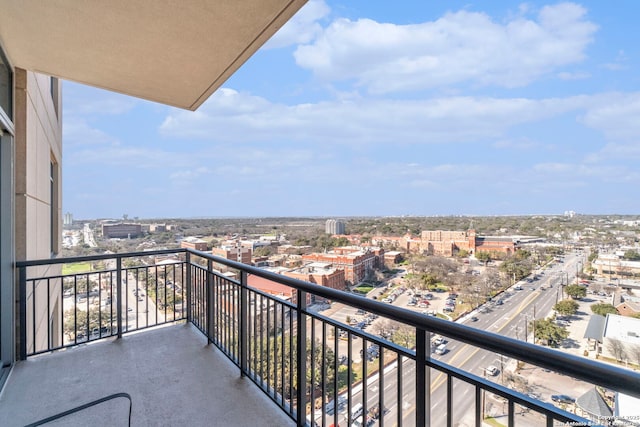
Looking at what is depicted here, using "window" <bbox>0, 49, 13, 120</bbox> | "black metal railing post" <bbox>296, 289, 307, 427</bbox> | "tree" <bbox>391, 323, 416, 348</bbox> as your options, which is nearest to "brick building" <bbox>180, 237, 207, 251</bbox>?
"window" <bbox>0, 49, 13, 120</bbox>

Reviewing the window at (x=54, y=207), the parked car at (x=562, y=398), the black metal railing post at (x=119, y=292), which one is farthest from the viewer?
the window at (x=54, y=207)

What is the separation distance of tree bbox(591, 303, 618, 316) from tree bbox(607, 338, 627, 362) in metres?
0.83

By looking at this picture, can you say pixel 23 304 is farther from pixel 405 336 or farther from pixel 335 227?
pixel 335 227

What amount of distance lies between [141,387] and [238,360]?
82 centimetres

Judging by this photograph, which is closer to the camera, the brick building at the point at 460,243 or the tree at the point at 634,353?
the tree at the point at 634,353

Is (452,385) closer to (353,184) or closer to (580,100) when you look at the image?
(580,100)

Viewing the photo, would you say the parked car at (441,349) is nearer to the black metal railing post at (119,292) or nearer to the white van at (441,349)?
the white van at (441,349)

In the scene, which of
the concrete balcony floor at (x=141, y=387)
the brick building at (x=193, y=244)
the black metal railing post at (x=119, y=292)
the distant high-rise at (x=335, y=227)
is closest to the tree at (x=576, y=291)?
the concrete balcony floor at (x=141, y=387)

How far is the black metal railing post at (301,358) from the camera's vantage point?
2.09 metres

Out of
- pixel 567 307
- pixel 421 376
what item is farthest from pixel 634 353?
pixel 421 376

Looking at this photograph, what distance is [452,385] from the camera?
1.21 metres

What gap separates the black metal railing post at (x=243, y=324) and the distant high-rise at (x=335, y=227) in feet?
12.3

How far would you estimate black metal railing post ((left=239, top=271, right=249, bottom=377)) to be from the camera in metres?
2.75

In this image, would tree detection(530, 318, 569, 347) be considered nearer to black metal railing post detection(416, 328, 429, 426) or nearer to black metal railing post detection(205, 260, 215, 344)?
black metal railing post detection(416, 328, 429, 426)
